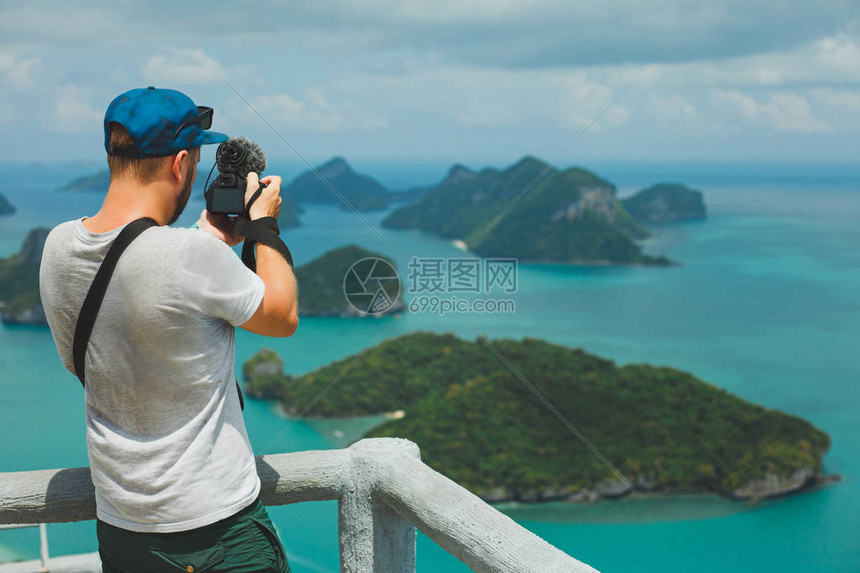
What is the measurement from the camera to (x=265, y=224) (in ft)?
4.93

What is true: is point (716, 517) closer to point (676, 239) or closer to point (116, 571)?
point (116, 571)

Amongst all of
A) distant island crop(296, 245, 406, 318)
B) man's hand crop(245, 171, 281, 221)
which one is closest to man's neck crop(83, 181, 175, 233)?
man's hand crop(245, 171, 281, 221)

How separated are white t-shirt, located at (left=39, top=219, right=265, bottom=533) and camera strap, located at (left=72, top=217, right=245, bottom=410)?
0.01 metres

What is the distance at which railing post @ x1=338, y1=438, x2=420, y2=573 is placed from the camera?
1.99 metres

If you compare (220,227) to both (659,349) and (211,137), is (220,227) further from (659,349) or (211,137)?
(659,349)

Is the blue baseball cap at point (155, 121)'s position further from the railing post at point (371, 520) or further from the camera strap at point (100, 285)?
the railing post at point (371, 520)

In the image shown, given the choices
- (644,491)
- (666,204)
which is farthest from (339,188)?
(644,491)

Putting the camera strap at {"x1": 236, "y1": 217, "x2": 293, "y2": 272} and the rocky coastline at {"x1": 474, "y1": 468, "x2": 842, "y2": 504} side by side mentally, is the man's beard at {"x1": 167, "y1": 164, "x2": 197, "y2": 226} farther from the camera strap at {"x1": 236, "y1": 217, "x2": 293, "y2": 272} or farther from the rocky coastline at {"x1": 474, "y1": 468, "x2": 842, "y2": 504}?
the rocky coastline at {"x1": 474, "y1": 468, "x2": 842, "y2": 504}

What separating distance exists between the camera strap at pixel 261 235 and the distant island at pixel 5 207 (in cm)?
8474

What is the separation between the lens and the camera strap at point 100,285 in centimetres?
125

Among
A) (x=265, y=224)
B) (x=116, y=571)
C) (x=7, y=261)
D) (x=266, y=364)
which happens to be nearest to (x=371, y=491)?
(x=116, y=571)

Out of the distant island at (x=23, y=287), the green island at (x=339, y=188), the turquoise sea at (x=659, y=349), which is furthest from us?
the green island at (x=339, y=188)

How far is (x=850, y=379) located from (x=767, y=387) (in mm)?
5798

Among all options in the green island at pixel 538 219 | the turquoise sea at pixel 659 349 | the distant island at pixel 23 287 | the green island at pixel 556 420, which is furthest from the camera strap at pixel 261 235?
the distant island at pixel 23 287
